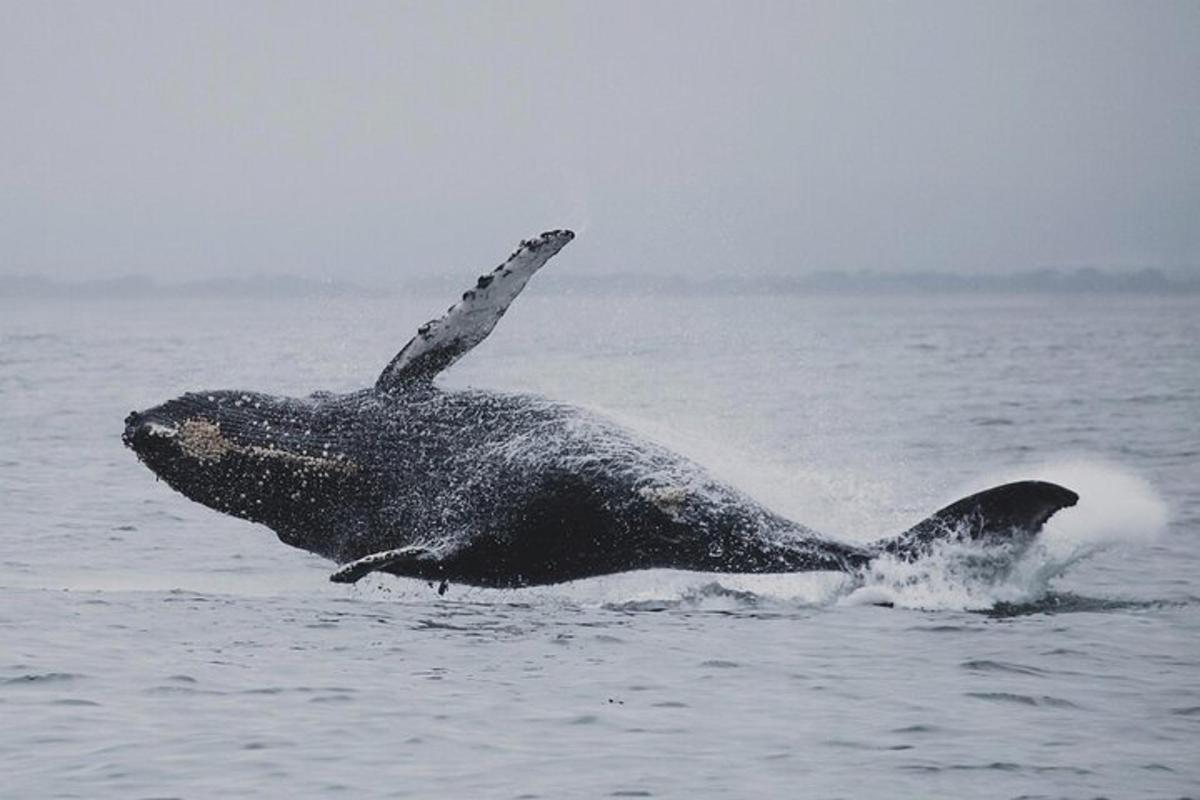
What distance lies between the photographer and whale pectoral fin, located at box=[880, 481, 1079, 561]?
1170 centimetres

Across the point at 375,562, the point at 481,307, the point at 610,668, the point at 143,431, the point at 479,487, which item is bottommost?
the point at 610,668

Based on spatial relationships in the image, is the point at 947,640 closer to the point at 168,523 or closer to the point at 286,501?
the point at 286,501

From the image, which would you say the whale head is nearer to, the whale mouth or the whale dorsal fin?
the whale mouth

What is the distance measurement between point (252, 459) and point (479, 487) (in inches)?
69.1

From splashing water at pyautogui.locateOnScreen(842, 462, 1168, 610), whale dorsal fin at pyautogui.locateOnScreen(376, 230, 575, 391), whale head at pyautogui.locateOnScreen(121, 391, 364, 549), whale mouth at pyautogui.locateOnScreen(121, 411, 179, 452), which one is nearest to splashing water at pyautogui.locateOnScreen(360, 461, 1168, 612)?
splashing water at pyautogui.locateOnScreen(842, 462, 1168, 610)

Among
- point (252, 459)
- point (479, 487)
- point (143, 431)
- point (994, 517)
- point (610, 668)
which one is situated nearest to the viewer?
point (610, 668)

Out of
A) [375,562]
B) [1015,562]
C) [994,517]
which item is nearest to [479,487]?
[375,562]

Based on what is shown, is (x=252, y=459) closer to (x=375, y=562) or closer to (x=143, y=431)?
(x=143, y=431)

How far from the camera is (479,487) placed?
12.7 m

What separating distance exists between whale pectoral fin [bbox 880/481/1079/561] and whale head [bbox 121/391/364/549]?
→ 3884 millimetres

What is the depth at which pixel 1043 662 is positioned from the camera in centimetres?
1111

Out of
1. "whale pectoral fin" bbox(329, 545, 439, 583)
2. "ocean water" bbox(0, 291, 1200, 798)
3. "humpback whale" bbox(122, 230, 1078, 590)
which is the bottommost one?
"ocean water" bbox(0, 291, 1200, 798)

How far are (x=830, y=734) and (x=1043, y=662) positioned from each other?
2078 millimetres

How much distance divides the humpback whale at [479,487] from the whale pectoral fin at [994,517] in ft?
0.04
